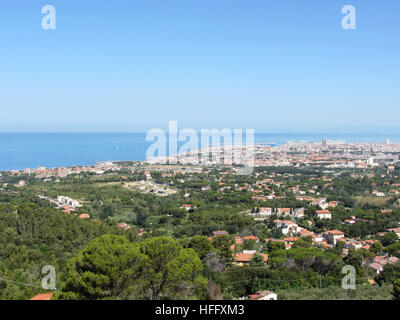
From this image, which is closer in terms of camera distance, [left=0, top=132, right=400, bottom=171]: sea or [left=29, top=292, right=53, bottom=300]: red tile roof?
[left=29, top=292, right=53, bottom=300]: red tile roof

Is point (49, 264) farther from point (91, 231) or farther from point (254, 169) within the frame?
point (254, 169)

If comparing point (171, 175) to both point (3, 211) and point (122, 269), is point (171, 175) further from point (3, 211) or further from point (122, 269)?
point (122, 269)

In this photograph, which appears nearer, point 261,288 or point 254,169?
point 261,288

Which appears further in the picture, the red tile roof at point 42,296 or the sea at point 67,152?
the sea at point 67,152

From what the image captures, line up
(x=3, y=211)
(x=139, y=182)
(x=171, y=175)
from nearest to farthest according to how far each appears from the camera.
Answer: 1. (x=3, y=211)
2. (x=139, y=182)
3. (x=171, y=175)

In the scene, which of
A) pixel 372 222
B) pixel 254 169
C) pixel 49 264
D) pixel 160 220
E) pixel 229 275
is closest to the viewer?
pixel 229 275

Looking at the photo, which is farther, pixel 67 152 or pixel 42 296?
pixel 67 152
